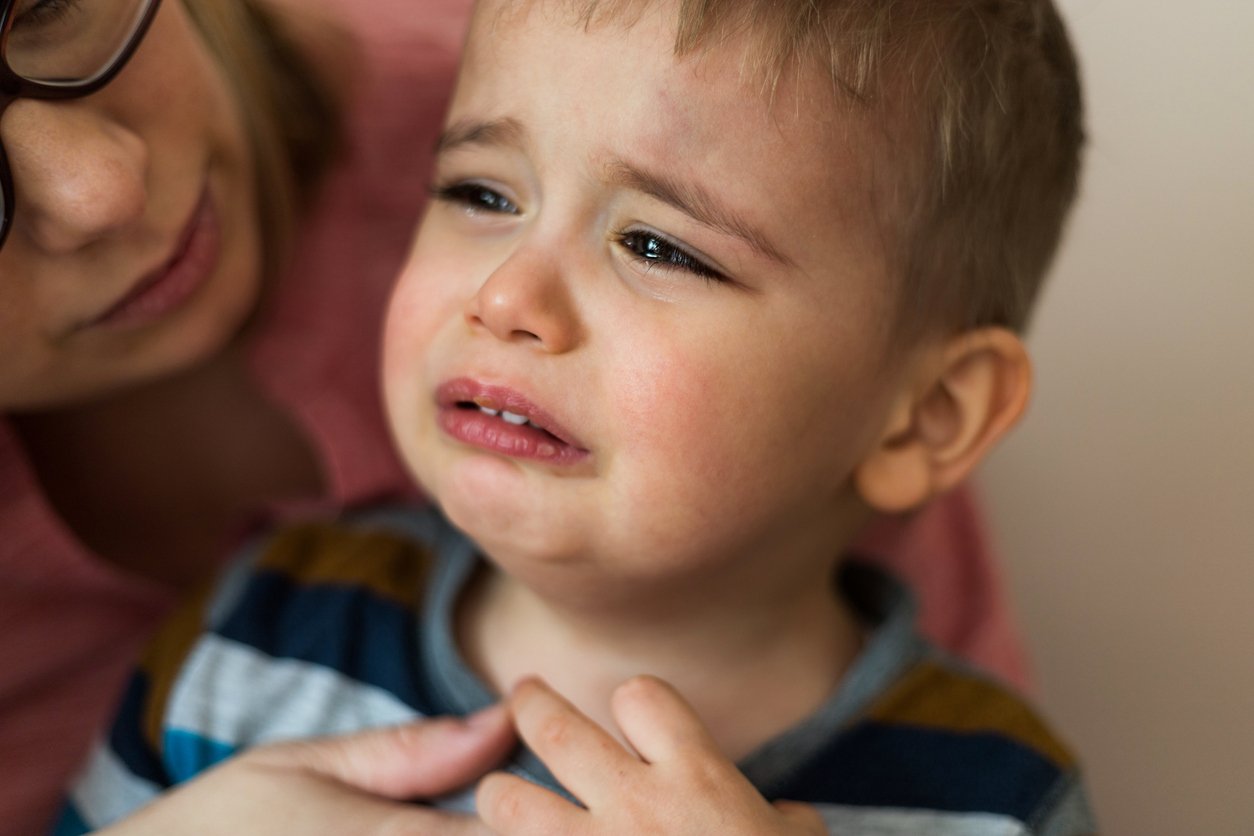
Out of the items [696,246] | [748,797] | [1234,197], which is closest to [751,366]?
[696,246]

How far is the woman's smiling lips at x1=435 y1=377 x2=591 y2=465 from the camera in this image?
0.92m

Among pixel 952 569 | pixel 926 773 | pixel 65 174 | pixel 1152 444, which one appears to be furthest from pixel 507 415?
pixel 1152 444

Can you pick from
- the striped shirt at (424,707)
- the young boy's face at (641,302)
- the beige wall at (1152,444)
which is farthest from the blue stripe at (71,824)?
the beige wall at (1152,444)

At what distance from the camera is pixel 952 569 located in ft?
4.78

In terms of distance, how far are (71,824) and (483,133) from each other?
0.75 metres

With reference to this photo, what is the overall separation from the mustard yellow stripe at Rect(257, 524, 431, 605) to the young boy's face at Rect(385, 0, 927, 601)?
0.90 ft

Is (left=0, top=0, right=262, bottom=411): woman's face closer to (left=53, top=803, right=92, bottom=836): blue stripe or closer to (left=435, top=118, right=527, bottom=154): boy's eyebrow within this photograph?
(left=435, top=118, right=527, bottom=154): boy's eyebrow

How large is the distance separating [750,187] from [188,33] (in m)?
0.54

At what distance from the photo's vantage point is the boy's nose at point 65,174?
89cm

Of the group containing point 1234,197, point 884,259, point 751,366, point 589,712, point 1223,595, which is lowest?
point 589,712

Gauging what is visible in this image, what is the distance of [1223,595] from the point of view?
1.42 metres

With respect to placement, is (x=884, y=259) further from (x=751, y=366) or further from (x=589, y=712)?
(x=589, y=712)

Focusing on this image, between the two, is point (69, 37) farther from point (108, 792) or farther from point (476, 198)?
point (108, 792)

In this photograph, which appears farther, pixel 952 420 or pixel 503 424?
pixel 952 420
